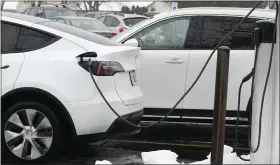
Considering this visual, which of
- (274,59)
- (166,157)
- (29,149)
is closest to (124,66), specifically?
(29,149)

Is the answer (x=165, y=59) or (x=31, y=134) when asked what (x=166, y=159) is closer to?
(x=31, y=134)

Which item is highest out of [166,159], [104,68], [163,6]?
[163,6]

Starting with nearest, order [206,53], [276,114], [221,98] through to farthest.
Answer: [276,114]
[221,98]
[206,53]

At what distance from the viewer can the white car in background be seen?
617 centimetres

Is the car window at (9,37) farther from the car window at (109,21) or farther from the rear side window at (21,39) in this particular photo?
the car window at (109,21)

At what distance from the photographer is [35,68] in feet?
15.8

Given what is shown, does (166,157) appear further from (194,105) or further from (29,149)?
(194,105)

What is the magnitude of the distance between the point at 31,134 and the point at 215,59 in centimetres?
264

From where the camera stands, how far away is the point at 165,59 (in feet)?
20.6

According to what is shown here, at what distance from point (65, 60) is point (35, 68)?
33cm

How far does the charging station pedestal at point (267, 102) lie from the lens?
2.94 meters

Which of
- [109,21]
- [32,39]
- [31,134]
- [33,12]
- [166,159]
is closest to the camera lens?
[166,159]

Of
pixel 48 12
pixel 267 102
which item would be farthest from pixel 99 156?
pixel 48 12

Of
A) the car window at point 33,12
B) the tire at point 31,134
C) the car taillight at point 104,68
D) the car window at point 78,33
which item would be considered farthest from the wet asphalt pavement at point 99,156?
the car window at point 33,12
